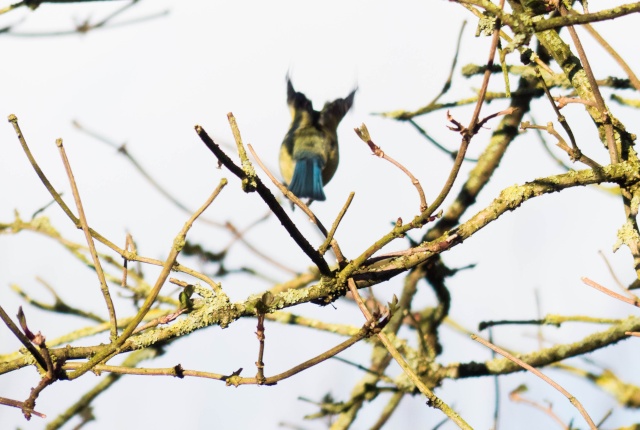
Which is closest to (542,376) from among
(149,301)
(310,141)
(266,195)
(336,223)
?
(336,223)

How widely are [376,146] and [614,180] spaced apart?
0.55m

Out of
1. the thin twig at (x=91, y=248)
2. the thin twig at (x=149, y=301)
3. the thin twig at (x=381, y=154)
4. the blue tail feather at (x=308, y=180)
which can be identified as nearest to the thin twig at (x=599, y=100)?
the thin twig at (x=381, y=154)

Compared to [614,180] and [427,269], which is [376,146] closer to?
[614,180]

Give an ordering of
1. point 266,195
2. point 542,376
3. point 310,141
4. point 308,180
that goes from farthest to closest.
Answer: point 310,141, point 308,180, point 542,376, point 266,195

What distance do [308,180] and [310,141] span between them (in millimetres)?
529

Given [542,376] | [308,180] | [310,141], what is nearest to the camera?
[542,376]

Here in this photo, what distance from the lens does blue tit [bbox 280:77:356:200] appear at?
4.50 meters

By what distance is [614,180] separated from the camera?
5.12 ft

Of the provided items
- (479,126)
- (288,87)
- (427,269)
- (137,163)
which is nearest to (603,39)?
(479,126)

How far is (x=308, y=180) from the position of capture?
4.31m

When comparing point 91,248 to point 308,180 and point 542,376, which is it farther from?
point 308,180

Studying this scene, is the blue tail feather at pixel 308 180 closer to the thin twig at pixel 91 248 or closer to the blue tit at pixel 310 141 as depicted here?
the blue tit at pixel 310 141

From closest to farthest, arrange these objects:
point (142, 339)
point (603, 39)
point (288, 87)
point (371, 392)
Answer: point (142, 339) → point (603, 39) → point (371, 392) → point (288, 87)

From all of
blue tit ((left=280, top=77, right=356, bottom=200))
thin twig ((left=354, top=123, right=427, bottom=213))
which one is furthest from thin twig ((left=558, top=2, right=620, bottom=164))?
blue tit ((left=280, top=77, right=356, bottom=200))
